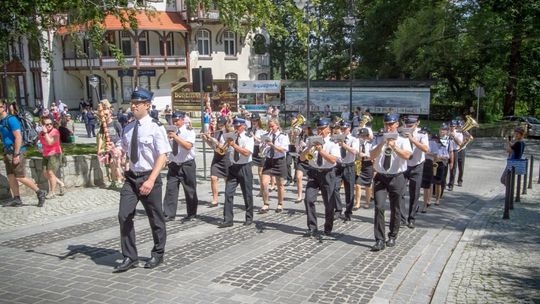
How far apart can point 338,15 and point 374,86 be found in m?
17.7

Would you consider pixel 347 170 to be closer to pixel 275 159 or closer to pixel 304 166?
pixel 275 159

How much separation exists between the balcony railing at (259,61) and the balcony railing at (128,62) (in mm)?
7717

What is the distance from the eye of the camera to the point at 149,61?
140 ft

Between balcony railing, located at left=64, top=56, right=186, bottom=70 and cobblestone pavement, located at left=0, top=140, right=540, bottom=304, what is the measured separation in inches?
1311

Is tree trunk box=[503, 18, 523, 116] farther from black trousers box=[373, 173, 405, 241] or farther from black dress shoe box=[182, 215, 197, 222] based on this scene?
black dress shoe box=[182, 215, 197, 222]

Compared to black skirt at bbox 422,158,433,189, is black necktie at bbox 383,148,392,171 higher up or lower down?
higher up

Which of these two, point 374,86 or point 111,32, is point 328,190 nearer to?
point 374,86

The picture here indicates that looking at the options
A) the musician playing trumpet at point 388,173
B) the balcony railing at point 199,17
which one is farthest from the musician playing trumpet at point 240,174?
the balcony railing at point 199,17

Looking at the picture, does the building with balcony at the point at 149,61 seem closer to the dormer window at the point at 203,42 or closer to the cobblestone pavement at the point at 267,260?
the dormer window at the point at 203,42

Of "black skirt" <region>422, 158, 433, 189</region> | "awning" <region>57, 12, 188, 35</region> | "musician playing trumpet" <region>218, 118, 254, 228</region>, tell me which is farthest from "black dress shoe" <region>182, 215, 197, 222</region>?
"awning" <region>57, 12, 188, 35</region>

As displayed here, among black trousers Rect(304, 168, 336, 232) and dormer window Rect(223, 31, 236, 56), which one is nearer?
black trousers Rect(304, 168, 336, 232)

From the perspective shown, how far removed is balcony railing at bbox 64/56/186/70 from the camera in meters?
42.0

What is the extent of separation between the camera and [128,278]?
20.9ft

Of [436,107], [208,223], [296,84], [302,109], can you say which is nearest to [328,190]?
[208,223]
